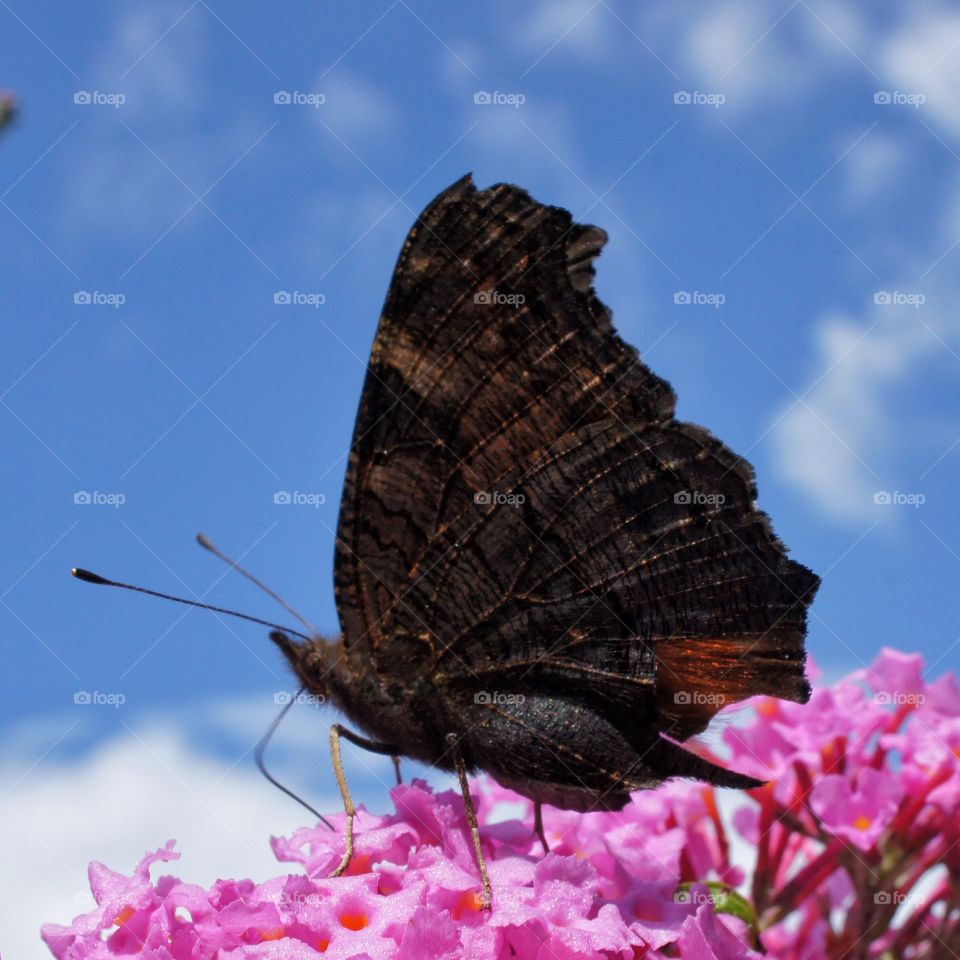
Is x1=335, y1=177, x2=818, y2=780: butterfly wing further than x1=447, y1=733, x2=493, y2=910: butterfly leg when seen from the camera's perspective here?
Yes

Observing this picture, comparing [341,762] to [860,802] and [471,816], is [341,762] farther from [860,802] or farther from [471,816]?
[860,802]

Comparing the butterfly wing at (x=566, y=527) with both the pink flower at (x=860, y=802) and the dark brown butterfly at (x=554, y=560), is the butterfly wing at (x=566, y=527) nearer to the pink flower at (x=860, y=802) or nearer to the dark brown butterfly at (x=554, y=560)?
the dark brown butterfly at (x=554, y=560)

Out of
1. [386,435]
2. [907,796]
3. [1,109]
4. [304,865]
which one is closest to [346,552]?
A: [386,435]

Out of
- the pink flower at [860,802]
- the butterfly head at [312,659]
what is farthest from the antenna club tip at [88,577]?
the pink flower at [860,802]

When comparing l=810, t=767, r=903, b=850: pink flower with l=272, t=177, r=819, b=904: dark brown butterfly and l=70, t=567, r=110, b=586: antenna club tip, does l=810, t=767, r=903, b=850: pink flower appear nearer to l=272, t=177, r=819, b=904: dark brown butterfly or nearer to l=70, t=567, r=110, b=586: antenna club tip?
l=272, t=177, r=819, b=904: dark brown butterfly

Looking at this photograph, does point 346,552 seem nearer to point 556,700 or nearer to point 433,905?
point 556,700

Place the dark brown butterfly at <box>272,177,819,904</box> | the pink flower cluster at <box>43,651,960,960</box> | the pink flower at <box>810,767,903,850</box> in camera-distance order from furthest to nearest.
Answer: the pink flower at <box>810,767,903,850</box>
the dark brown butterfly at <box>272,177,819,904</box>
the pink flower cluster at <box>43,651,960,960</box>

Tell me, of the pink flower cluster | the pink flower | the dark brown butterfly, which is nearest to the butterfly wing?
the dark brown butterfly

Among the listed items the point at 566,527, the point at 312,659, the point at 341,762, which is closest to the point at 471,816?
the point at 341,762

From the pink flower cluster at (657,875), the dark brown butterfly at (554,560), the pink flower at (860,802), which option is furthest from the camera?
the pink flower at (860,802)
